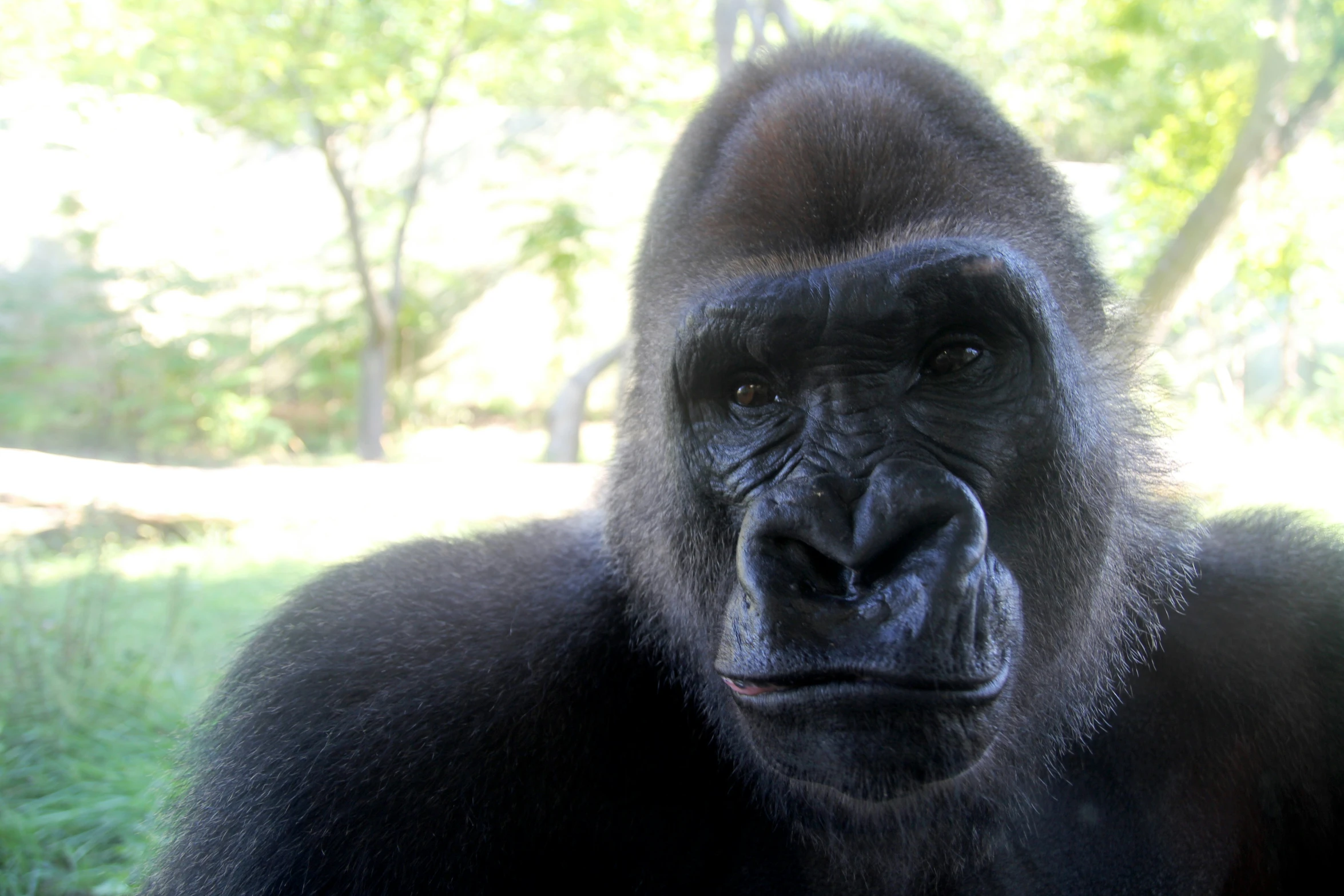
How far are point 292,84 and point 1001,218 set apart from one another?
1080 cm

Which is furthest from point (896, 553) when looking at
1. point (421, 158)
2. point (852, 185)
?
point (421, 158)

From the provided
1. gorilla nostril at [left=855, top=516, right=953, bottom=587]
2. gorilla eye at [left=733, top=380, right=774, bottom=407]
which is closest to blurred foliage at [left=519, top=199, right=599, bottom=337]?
gorilla eye at [left=733, top=380, right=774, bottom=407]

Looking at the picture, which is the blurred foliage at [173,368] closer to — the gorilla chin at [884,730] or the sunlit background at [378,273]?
the sunlit background at [378,273]

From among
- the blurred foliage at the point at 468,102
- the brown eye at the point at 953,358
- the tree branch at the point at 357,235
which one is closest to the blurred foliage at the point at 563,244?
the blurred foliage at the point at 468,102

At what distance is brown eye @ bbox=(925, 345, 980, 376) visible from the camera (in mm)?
2339

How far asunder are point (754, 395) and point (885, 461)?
0.44 m

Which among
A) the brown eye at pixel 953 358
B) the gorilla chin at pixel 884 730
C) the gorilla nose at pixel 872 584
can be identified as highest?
the brown eye at pixel 953 358

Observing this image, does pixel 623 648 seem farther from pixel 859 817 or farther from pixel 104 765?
pixel 104 765

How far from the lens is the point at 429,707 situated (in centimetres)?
265

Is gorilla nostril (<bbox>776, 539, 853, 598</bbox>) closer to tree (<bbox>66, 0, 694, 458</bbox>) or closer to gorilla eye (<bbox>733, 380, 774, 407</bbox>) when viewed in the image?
gorilla eye (<bbox>733, 380, 774, 407</bbox>)

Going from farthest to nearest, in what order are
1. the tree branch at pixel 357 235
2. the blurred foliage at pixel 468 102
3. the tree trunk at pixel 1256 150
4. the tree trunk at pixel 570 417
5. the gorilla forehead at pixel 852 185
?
the tree trunk at pixel 570 417 → the tree branch at pixel 357 235 → the blurred foliage at pixel 468 102 → the tree trunk at pixel 1256 150 → the gorilla forehead at pixel 852 185

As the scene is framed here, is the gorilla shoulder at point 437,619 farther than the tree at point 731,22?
No

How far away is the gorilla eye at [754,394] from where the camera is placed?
8.08 ft

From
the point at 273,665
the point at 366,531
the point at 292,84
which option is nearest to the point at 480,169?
the point at 292,84
